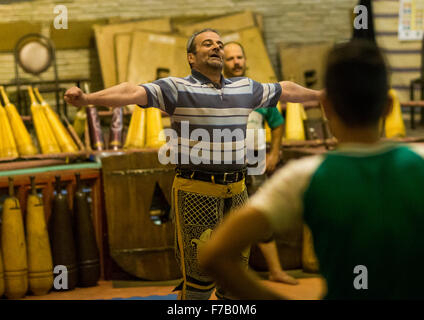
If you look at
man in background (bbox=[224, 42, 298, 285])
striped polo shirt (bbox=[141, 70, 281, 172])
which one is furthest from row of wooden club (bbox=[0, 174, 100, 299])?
striped polo shirt (bbox=[141, 70, 281, 172])

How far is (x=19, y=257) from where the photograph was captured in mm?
4645

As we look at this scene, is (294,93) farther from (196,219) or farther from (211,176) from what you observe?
→ (196,219)

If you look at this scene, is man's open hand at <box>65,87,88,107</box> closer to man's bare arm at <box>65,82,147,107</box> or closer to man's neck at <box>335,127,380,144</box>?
man's bare arm at <box>65,82,147,107</box>

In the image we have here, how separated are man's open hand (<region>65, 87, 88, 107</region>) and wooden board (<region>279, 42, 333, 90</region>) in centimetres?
528

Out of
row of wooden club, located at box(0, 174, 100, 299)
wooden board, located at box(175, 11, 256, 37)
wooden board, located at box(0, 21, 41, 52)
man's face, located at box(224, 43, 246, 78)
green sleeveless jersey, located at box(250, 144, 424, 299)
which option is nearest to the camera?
green sleeveless jersey, located at box(250, 144, 424, 299)

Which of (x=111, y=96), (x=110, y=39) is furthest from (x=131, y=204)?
(x=110, y=39)

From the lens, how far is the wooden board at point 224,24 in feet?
25.0

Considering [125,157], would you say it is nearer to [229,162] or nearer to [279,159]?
[279,159]

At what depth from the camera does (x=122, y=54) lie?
722 cm

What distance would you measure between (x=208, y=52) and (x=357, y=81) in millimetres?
1896

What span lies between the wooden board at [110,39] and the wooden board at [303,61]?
5.27 ft

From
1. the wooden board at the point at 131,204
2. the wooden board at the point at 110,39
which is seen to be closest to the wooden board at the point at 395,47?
the wooden board at the point at 110,39

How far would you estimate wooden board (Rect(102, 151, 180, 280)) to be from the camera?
16.0 ft

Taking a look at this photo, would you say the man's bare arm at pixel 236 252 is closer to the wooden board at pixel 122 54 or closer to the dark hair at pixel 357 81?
the dark hair at pixel 357 81
